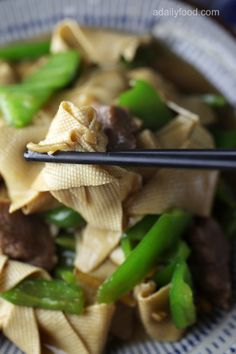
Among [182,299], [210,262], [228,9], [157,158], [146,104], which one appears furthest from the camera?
[228,9]

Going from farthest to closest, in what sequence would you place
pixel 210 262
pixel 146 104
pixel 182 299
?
pixel 146 104 < pixel 210 262 < pixel 182 299

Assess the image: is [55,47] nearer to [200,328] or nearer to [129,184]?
[129,184]

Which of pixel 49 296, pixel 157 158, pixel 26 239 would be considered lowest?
A: pixel 49 296

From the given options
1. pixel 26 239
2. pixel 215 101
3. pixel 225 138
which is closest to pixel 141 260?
pixel 26 239

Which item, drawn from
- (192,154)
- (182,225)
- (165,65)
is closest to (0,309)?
(182,225)

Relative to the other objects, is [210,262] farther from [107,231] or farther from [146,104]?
[146,104]
